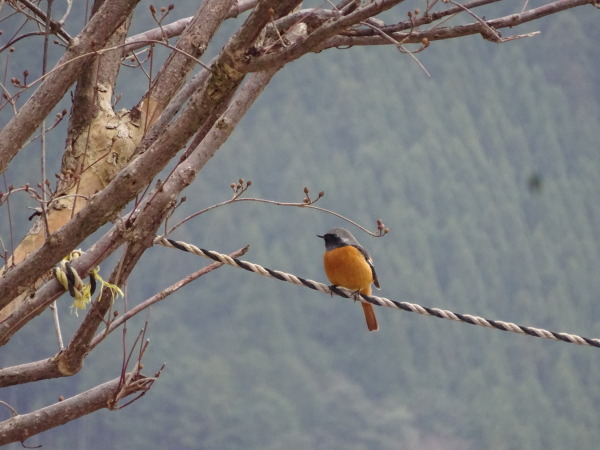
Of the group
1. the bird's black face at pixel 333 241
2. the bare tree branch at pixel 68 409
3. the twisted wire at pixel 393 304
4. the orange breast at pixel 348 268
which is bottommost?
the bare tree branch at pixel 68 409

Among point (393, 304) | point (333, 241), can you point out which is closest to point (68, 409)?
point (393, 304)

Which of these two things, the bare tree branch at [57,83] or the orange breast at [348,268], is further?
the orange breast at [348,268]

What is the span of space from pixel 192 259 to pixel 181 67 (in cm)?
330

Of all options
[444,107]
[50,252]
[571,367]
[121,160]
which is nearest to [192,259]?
[444,107]

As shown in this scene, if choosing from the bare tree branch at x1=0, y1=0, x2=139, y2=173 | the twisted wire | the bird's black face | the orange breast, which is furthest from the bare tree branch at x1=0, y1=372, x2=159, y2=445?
the bird's black face

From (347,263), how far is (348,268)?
0.02 m

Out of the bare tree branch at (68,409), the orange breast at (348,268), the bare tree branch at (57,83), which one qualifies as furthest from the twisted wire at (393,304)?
the orange breast at (348,268)

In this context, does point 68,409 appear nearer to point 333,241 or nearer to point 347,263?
point 347,263

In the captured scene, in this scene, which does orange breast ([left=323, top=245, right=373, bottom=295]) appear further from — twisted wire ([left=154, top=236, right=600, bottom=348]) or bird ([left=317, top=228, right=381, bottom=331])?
twisted wire ([left=154, top=236, right=600, bottom=348])

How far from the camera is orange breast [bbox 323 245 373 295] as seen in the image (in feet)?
12.7

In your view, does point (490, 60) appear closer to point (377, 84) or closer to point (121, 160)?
point (377, 84)

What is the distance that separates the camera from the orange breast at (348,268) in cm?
388

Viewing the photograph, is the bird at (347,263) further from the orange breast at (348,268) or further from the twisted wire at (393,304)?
the twisted wire at (393,304)

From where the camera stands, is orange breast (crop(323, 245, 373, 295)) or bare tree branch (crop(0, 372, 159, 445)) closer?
bare tree branch (crop(0, 372, 159, 445))
